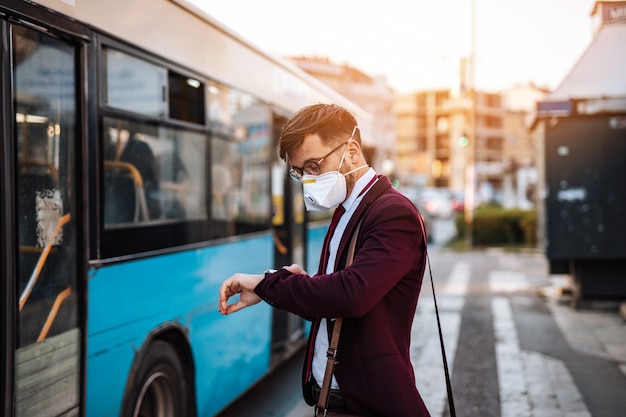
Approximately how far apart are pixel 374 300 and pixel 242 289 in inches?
18.5

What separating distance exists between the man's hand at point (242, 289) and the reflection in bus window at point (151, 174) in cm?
158

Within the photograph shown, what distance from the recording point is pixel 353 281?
2.18 m

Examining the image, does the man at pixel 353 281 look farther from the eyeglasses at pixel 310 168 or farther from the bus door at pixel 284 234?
the bus door at pixel 284 234

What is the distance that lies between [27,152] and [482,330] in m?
7.78

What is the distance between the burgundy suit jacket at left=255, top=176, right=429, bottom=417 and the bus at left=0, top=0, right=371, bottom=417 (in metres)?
1.46

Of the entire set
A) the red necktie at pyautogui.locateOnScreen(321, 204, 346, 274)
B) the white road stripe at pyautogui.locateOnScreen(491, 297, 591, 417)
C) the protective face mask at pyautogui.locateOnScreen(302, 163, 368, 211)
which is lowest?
the white road stripe at pyautogui.locateOnScreen(491, 297, 591, 417)

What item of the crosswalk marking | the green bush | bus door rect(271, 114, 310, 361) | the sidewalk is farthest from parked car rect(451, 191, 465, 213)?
bus door rect(271, 114, 310, 361)

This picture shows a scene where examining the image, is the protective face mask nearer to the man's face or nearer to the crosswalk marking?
the man's face

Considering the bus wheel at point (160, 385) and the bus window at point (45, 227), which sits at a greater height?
the bus window at point (45, 227)

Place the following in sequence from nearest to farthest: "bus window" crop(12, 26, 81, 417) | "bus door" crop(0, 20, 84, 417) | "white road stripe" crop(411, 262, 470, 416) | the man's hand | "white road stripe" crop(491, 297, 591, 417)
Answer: the man's hand, "bus door" crop(0, 20, 84, 417), "bus window" crop(12, 26, 81, 417), "white road stripe" crop(491, 297, 591, 417), "white road stripe" crop(411, 262, 470, 416)

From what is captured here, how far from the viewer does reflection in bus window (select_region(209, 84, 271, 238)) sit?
212 inches

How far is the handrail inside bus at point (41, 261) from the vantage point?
10.5 ft

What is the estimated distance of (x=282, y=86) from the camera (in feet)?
23.4

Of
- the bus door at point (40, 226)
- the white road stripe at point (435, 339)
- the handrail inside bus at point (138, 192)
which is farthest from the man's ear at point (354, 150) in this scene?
the white road stripe at point (435, 339)
